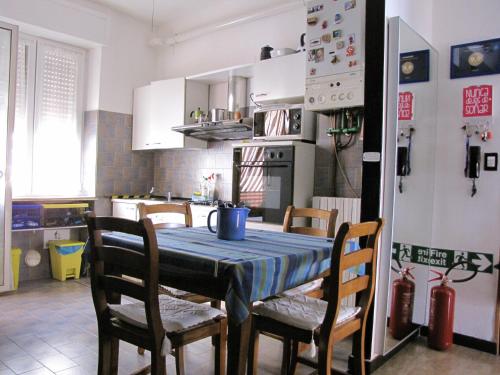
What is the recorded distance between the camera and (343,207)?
3098 mm

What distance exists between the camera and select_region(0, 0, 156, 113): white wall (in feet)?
13.8

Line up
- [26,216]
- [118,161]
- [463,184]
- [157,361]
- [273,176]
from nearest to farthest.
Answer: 1. [157,361]
2. [463,184]
3. [273,176]
4. [26,216]
5. [118,161]

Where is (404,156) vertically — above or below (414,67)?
below

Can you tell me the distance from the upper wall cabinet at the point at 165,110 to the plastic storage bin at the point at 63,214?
1080 millimetres

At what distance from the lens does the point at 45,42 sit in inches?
180

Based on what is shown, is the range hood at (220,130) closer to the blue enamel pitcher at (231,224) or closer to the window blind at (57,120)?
the window blind at (57,120)

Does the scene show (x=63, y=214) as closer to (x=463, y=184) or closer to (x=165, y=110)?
(x=165, y=110)

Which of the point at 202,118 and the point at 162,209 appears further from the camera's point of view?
the point at 202,118

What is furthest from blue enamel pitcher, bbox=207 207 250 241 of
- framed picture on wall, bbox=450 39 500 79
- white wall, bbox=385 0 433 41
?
framed picture on wall, bbox=450 39 500 79

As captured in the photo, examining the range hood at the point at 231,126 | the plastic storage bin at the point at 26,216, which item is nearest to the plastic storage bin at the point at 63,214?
the plastic storage bin at the point at 26,216

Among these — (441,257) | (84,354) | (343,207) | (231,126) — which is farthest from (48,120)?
(441,257)

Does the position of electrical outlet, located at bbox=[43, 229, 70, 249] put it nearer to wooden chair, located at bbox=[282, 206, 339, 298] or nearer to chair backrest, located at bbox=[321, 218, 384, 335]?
wooden chair, located at bbox=[282, 206, 339, 298]

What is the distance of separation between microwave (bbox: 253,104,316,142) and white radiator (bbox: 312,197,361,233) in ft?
1.93

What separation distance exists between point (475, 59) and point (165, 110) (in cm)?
316
